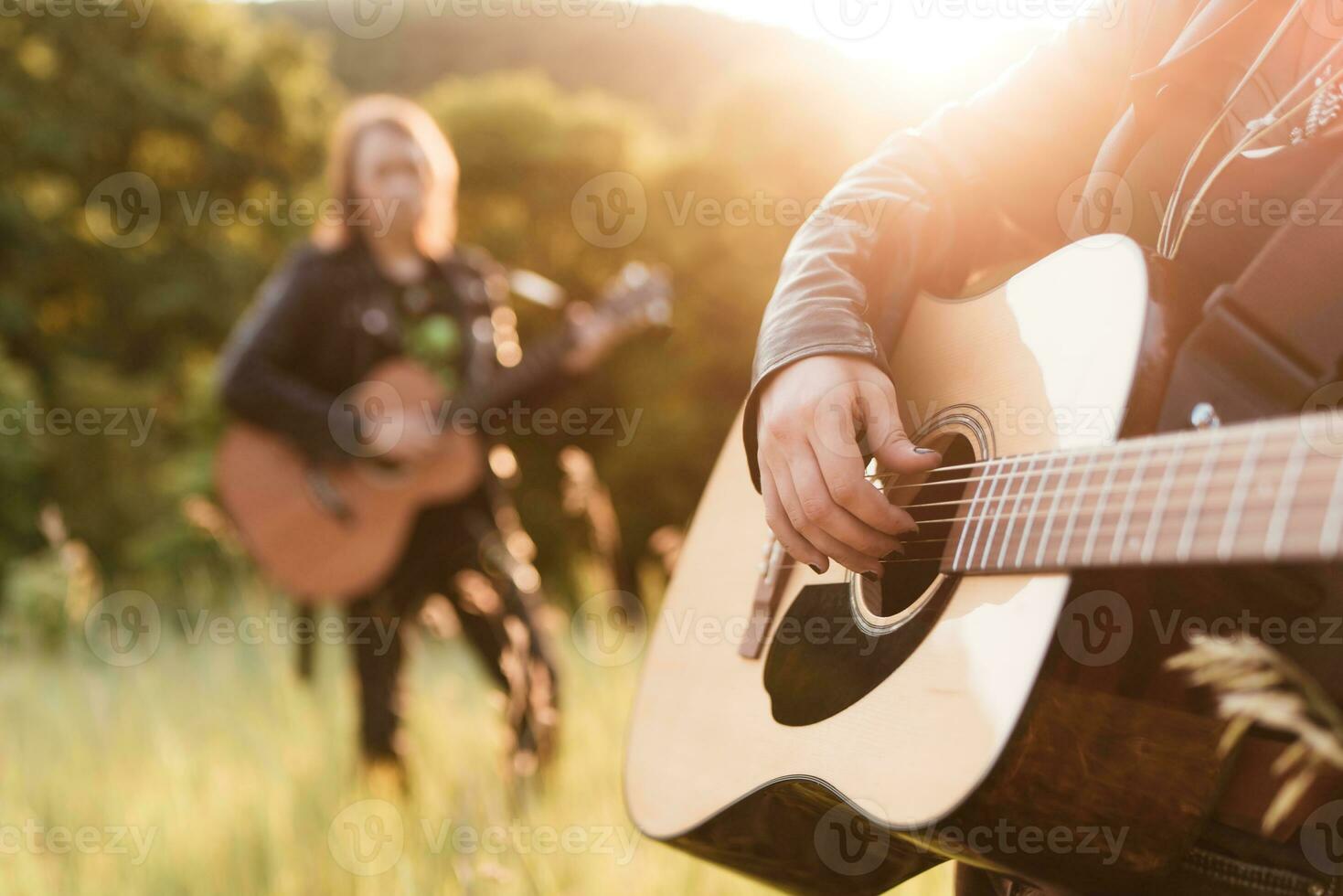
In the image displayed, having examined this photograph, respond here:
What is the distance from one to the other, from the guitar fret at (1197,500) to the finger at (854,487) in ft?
1.35

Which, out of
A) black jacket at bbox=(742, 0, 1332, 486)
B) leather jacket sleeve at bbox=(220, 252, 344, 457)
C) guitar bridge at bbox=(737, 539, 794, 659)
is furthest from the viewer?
leather jacket sleeve at bbox=(220, 252, 344, 457)

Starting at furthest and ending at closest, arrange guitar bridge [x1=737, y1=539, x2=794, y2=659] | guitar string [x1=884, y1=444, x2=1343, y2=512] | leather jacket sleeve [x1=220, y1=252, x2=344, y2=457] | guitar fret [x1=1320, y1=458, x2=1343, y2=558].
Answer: leather jacket sleeve [x1=220, y1=252, x2=344, y2=457] < guitar bridge [x1=737, y1=539, x2=794, y2=659] < guitar string [x1=884, y1=444, x2=1343, y2=512] < guitar fret [x1=1320, y1=458, x2=1343, y2=558]

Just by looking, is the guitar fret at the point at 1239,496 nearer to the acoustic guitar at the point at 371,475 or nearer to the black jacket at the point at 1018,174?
the black jacket at the point at 1018,174

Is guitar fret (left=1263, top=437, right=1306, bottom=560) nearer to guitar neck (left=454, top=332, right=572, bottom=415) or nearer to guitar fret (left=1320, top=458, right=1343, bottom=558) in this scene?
guitar fret (left=1320, top=458, right=1343, bottom=558)

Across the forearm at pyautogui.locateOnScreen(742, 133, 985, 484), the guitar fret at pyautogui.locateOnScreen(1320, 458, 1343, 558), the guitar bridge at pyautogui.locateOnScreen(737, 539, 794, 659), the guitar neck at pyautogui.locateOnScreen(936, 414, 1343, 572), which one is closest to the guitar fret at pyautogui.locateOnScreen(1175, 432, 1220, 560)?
the guitar neck at pyautogui.locateOnScreen(936, 414, 1343, 572)

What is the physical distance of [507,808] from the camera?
2777 mm

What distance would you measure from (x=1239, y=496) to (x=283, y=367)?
3.49 meters

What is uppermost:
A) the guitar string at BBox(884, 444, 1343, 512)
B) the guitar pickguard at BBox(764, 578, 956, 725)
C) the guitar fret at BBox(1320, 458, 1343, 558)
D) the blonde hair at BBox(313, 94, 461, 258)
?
the blonde hair at BBox(313, 94, 461, 258)

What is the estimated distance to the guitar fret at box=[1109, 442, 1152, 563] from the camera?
917 millimetres

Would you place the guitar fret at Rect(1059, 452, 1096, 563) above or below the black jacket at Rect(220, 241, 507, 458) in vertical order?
below

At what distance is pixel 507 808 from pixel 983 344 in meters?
2.03

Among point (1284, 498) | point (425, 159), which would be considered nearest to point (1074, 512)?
point (1284, 498)

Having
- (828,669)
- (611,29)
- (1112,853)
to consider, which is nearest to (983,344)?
(828,669)

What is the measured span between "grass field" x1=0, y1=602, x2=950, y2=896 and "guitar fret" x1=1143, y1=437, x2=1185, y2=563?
4.30 ft
